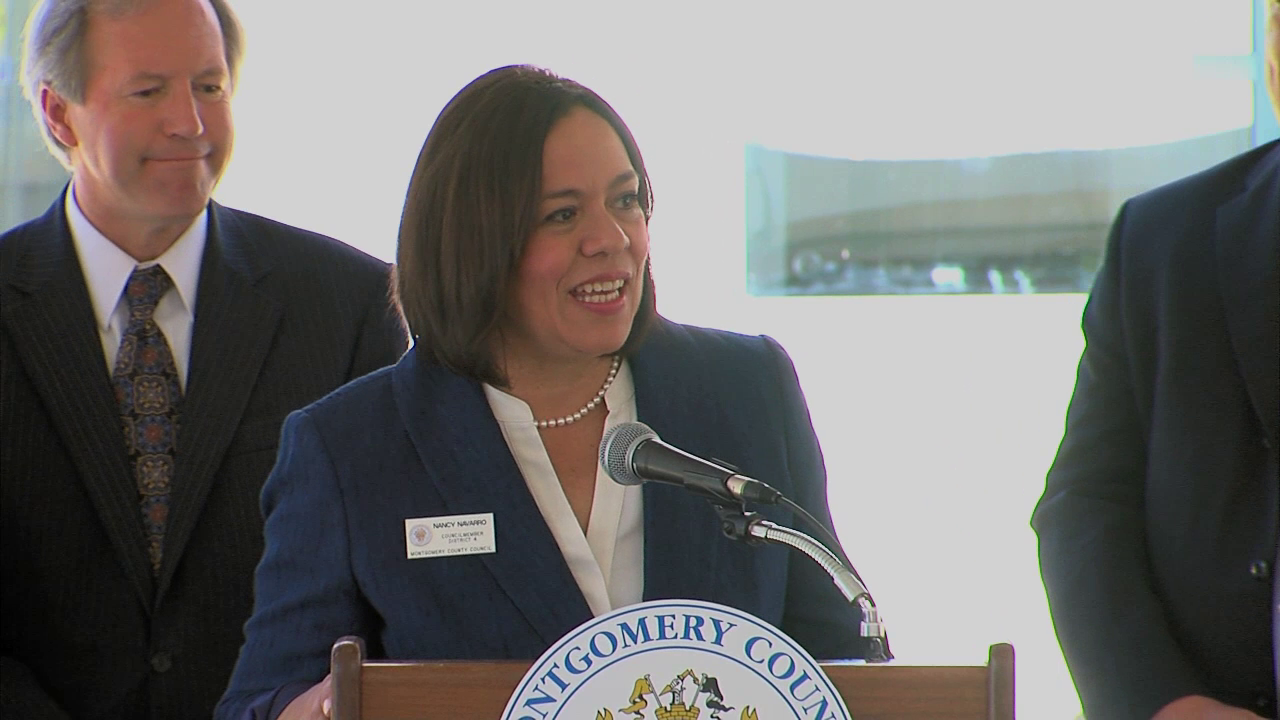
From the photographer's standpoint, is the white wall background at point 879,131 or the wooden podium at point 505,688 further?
the white wall background at point 879,131

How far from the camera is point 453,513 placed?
5.75 ft

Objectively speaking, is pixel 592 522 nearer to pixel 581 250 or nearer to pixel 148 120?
pixel 581 250

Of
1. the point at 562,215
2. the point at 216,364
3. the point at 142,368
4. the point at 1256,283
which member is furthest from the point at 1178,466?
the point at 142,368

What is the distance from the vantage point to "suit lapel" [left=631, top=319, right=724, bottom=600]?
1.77 m

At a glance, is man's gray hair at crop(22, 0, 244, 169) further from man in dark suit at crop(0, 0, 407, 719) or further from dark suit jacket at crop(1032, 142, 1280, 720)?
dark suit jacket at crop(1032, 142, 1280, 720)

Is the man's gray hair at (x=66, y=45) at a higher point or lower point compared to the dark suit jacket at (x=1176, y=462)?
higher

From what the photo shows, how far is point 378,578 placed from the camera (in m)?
1.72

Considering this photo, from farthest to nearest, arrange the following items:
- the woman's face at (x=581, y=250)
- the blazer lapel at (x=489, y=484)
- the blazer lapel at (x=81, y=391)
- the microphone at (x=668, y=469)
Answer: the blazer lapel at (x=81, y=391) → the woman's face at (x=581, y=250) → the blazer lapel at (x=489, y=484) → the microphone at (x=668, y=469)

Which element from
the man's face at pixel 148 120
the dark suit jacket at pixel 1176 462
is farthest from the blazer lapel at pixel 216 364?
the dark suit jacket at pixel 1176 462

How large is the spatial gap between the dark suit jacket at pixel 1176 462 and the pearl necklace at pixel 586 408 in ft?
2.09

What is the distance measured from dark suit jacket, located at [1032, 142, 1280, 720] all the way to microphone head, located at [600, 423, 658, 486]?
2.49 feet

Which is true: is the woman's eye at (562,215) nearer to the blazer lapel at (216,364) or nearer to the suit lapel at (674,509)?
the suit lapel at (674,509)

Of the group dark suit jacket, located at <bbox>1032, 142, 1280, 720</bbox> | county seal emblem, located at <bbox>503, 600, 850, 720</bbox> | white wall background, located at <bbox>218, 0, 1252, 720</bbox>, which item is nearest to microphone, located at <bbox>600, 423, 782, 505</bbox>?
county seal emblem, located at <bbox>503, 600, 850, 720</bbox>

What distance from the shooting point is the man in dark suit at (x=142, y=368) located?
7.29ft
